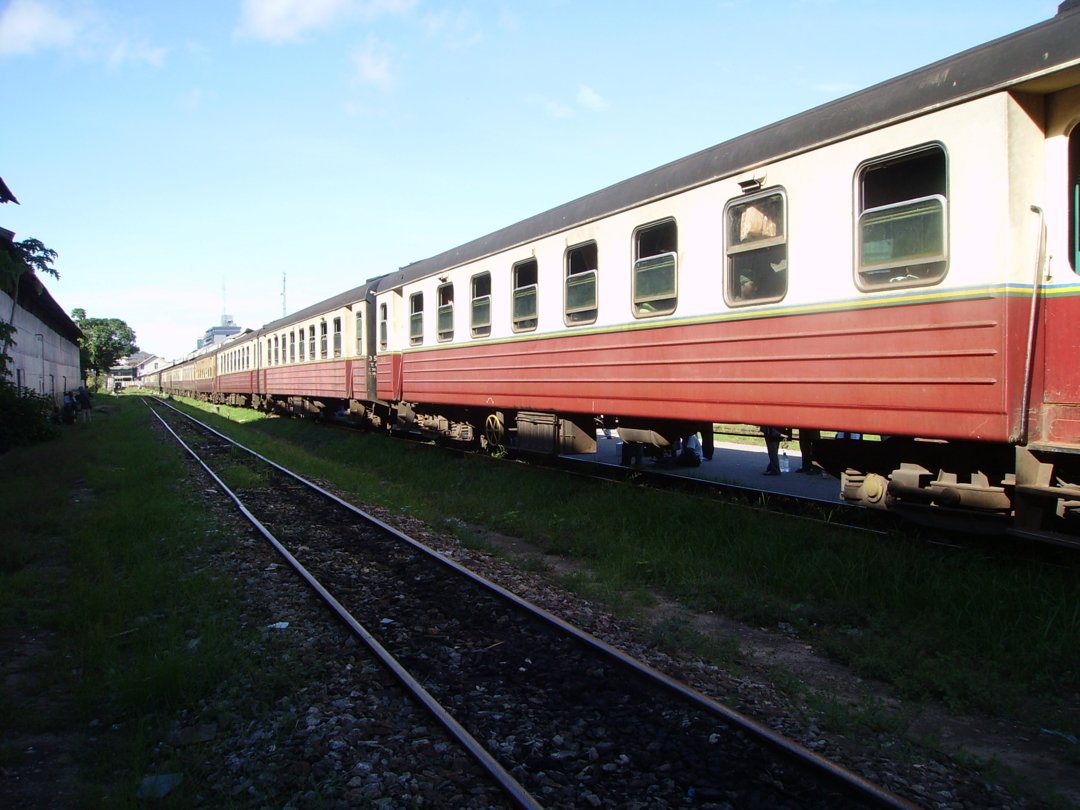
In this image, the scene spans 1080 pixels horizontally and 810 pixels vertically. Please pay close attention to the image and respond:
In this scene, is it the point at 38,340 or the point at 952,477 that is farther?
the point at 38,340

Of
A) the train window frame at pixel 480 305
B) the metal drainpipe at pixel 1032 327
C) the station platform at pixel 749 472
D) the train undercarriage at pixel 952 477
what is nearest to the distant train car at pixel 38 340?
the train window frame at pixel 480 305

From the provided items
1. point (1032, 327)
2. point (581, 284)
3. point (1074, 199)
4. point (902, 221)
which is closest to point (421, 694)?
point (1032, 327)


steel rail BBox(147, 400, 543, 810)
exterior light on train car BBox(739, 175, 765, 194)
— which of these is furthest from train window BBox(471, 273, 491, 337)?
exterior light on train car BBox(739, 175, 765, 194)

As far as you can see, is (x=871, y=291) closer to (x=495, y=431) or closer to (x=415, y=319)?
(x=495, y=431)

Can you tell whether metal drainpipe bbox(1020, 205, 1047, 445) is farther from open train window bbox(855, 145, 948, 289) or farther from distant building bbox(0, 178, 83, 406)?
distant building bbox(0, 178, 83, 406)

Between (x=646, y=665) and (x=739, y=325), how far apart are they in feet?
11.5

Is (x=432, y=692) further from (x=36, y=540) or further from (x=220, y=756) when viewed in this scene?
(x=36, y=540)

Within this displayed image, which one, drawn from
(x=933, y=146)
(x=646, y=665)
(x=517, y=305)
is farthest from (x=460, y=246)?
(x=646, y=665)

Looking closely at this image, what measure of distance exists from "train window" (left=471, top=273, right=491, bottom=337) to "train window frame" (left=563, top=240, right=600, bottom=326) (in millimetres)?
2142

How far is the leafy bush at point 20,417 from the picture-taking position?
1583cm

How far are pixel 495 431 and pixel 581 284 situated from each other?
3.56 meters

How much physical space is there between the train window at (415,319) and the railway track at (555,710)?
7.63m

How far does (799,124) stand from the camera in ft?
20.4

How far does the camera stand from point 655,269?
7684 millimetres
